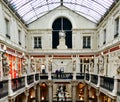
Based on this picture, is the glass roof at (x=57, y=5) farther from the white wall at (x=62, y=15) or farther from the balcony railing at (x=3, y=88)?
the balcony railing at (x=3, y=88)

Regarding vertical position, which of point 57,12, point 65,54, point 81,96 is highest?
point 57,12

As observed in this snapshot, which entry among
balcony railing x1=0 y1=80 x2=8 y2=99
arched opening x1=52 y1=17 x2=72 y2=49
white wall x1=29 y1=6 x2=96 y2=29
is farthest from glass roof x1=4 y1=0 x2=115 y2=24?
balcony railing x1=0 y1=80 x2=8 y2=99

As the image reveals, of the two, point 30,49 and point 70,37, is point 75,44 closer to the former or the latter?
point 70,37

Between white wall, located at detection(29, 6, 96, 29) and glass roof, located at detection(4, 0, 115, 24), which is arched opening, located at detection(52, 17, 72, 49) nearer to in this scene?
white wall, located at detection(29, 6, 96, 29)

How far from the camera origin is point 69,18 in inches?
1154

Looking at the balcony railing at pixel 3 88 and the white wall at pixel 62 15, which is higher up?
the white wall at pixel 62 15

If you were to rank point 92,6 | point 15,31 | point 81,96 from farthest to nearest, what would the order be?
point 81,96, point 92,6, point 15,31

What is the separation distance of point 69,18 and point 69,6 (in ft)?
5.84

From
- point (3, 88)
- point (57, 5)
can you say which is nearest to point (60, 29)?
point (57, 5)

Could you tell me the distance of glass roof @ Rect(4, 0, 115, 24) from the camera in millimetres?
22641

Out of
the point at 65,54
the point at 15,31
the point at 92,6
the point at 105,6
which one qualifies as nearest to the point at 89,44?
the point at 65,54

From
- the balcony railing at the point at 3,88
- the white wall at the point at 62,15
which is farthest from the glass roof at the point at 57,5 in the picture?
the balcony railing at the point at 3,88

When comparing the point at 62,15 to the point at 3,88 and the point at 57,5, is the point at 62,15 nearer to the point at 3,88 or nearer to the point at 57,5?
the point at 57,5

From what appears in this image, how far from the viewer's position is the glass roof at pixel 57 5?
22.6 metres
